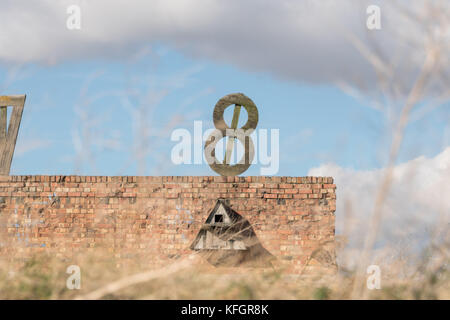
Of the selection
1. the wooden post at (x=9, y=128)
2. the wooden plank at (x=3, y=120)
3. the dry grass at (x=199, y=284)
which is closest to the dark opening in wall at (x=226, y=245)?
the wooden post at (x=9, y=128)

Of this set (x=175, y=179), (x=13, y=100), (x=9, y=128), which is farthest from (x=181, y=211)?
(x=13, y=100)

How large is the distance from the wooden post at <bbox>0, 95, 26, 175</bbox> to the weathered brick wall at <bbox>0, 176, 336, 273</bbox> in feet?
4.19

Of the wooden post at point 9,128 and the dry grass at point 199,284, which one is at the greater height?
the wooden post at point 9,128

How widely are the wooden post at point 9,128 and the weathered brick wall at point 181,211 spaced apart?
1277mm

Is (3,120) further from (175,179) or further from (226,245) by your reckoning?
(226,245)

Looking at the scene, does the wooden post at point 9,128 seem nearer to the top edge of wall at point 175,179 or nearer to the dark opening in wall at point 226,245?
the top edge of wall at point 175,179

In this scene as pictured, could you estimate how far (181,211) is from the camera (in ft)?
32.6

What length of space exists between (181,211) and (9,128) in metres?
4.15

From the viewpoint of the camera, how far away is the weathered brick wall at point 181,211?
9773mm

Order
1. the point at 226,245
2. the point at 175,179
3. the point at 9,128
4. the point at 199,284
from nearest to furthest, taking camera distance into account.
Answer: the point at 199,284 < the point at 226,245 < the point at 175,179 < the point at 9,128

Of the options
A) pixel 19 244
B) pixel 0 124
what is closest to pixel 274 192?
pixel 19 244
